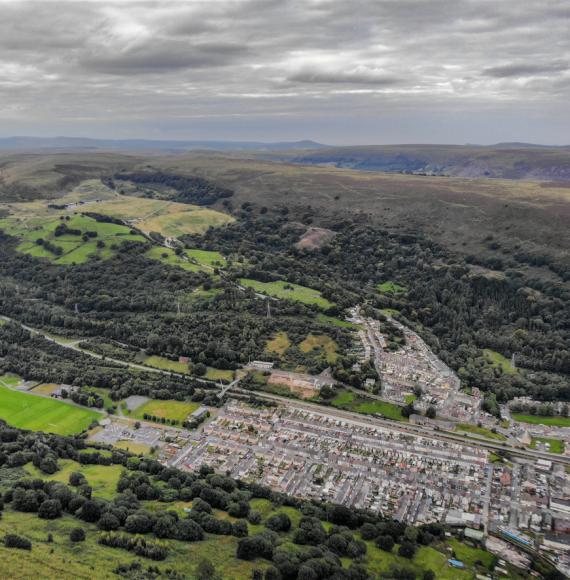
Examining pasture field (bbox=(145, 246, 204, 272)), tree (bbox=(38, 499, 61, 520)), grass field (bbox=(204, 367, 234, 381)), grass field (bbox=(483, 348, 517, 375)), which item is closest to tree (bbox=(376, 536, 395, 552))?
tree (bbox=(38, 499, 61, 520))

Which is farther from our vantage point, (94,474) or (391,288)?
(391,288)

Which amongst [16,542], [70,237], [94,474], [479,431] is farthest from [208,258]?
[16,542]

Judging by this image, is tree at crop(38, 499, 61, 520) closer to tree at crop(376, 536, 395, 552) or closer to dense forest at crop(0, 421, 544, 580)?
dense forest at crop(0, 421, 544, 580)

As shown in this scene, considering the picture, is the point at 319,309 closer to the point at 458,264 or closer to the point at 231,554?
the point at 458,264

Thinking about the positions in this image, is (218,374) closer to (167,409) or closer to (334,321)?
(167,409)

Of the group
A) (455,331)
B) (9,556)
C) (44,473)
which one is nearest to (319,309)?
(455,331)
